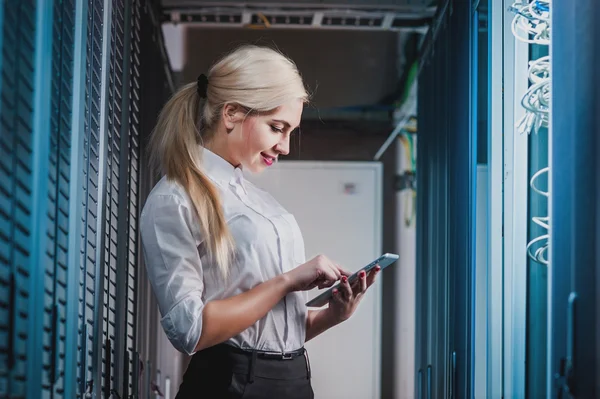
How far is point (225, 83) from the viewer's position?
179 cm

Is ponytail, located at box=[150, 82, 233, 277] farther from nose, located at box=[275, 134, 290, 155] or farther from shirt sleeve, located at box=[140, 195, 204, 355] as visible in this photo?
nose, located at box=[275, 134, 290, 155]

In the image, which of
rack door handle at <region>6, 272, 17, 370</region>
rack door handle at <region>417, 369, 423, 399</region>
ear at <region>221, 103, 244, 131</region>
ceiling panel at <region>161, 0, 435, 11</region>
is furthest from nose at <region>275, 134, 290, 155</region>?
rack door handle at <region>417, 369, 423, 399</region>

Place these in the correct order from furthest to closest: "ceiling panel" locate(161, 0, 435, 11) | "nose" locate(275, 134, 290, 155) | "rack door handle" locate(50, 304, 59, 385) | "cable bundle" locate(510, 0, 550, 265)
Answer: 1. "ceiling panel" locate(161, 0, 435, 11)
2. "nose" locate(275, 134, 290, 155)
3. "cable bundle" locate(510, 0, 550, 265)
4. "rack door handle" locate(50, 304, 59, 385)

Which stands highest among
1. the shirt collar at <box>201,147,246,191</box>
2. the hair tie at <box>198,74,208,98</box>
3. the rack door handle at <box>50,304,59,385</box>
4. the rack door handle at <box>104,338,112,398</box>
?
the hair tie at <box>198,74,208,98</box>

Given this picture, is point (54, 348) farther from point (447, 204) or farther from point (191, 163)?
point (447, 204)

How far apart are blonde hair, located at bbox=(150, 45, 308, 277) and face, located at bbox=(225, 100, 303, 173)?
0.07 ft

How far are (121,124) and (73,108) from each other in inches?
28.8

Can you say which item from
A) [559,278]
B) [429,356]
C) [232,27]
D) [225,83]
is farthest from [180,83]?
[559,278]

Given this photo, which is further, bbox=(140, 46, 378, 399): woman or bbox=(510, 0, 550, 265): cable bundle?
bbox=(510, 0, 550, 265): cable bundle

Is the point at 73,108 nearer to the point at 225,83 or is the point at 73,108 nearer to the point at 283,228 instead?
the point at 225,83

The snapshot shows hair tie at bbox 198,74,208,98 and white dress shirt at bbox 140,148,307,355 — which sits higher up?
hair tie at bbox 198,74,208,98

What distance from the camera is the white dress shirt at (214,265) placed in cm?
152

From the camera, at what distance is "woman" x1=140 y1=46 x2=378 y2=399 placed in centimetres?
154

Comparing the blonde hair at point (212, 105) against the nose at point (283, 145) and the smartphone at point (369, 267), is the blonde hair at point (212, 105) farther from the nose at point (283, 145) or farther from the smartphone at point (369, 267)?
the smartphone at point (369, 267)
